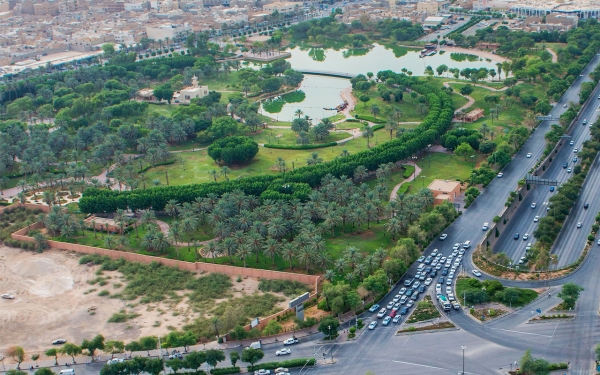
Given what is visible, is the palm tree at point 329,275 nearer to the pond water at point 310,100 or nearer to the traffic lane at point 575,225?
the traffic lane at point 575,225

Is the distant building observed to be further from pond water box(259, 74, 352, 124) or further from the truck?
the truck

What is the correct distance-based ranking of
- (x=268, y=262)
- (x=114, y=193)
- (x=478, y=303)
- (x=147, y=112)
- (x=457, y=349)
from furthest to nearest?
1. (x=147, y=112)
2. (x=114, y=193)
3. (x=268, y=262)
4. (x=478, y=303)
5. (x=457, y=349)

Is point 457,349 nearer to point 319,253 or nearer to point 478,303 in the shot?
point 478,303

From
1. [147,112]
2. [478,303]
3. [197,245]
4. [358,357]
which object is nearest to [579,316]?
[478,303]

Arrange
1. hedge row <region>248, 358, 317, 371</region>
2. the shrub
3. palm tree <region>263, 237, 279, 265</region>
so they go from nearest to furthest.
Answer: hedge row <region>248, 358, 317, 371</region> → palm tree <region>263, 237, 279, 265</region> → the shrub

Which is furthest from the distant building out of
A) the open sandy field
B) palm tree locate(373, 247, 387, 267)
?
palm tree locate(373, 247, 387, 267)

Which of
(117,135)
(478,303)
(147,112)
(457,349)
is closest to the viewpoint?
(457,349)

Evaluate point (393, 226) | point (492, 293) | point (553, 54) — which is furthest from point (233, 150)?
point (553, 54)
